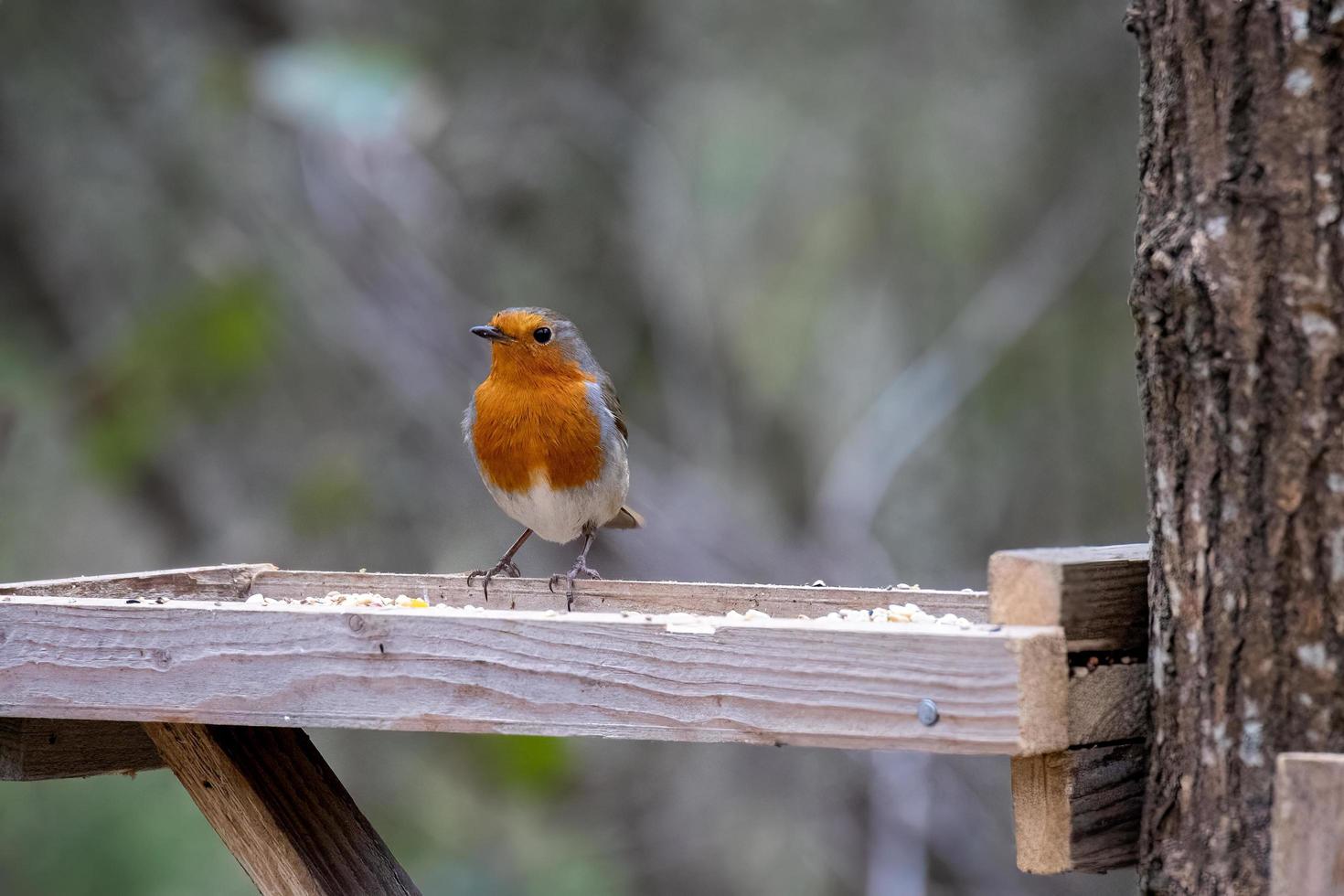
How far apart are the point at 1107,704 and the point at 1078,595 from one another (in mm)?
159

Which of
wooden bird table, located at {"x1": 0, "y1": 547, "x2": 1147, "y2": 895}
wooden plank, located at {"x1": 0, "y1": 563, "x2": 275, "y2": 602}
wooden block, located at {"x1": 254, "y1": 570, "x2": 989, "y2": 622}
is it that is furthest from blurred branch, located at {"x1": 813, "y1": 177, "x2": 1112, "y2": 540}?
wooden bird table, located at {"x1": 0, "y1": 547, "x2": 1147, "y2": 895}

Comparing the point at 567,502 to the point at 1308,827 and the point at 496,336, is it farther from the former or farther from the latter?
the point at 1308,827

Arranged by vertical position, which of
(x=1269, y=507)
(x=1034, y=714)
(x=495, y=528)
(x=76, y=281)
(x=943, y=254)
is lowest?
(x=1034, y=714)

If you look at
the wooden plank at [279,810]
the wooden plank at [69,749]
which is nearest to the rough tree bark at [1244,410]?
the wooden plank at [279,810]

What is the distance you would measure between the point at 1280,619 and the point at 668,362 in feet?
17.8

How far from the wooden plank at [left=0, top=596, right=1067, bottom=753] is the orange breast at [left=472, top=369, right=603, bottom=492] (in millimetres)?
1439

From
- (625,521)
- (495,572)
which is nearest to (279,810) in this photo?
(495,572)

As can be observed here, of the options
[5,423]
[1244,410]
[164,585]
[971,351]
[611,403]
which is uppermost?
[971,351]

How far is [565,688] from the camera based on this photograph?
2314mm

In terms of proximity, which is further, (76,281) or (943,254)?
(943,254)

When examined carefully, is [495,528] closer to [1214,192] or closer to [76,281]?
[76,281]

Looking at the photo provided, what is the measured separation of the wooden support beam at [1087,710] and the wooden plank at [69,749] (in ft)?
5.73

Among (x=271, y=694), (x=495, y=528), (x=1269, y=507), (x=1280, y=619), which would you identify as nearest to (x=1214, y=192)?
(x=1269, y=507)

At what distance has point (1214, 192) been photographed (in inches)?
80.2
